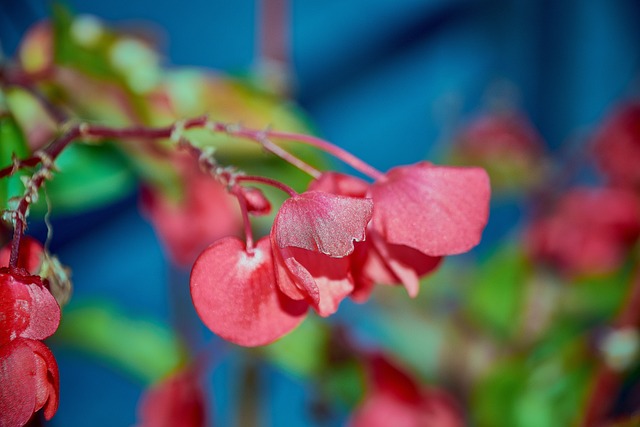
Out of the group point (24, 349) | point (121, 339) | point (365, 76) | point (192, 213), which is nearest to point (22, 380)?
point (24, 349)

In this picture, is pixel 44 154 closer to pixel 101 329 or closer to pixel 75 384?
pixel 101 329

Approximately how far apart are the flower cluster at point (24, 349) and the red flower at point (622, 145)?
39 cm

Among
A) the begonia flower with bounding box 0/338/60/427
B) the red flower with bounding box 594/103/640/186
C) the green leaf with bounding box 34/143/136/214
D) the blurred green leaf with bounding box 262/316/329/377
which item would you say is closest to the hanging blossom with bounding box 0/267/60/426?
the begonia flower with bounding box 0/338/60/427

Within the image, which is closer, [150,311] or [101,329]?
[101,329]

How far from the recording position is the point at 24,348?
14 centimetres

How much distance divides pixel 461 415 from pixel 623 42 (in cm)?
81

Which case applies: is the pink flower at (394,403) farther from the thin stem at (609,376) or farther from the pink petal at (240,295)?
the pink petal at (240,295)

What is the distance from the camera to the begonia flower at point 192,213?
1.19 feet

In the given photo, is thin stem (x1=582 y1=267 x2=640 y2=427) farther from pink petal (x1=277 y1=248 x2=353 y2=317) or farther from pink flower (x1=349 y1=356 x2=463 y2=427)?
pink petal (x1=277 y1=248 x2=353 y2=317)

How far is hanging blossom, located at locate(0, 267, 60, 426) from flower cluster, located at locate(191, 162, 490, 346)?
0.04 m

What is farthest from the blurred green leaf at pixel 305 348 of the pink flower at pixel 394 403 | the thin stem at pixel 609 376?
the thin stem at pixel 609 376

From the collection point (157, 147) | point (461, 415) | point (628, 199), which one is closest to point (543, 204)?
point (628, 199)

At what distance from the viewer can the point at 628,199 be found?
1.46 feet

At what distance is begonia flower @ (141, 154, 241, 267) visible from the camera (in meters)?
0.36
